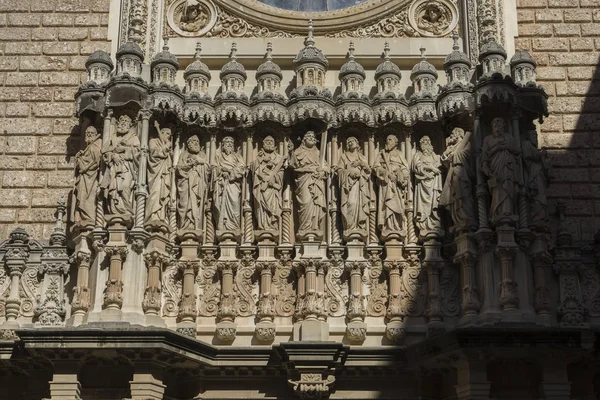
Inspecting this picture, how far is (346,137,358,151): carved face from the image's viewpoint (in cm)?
1284

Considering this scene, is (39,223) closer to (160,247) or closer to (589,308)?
(160,247)

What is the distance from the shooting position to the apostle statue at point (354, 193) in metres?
12.4

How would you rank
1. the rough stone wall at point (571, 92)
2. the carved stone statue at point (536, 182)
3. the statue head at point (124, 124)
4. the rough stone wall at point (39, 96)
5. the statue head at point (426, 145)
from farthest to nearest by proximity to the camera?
1. the rough stone wall at point (39, 96)
2. the rough stone wall at point (571, 92)
3. the statue head at point (426, 145)
4. the statue head at point (124, 124)
5. the carved stone statue at point (536, 182)

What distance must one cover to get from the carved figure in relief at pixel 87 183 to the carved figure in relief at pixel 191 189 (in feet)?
3.33

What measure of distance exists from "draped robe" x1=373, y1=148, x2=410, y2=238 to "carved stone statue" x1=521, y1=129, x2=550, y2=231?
1.48 m

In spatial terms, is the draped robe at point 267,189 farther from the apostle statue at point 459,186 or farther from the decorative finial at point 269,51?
the apostle statue at point 459,186

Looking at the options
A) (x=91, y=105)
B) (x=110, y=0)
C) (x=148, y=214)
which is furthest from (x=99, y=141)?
(x=110, y=0)

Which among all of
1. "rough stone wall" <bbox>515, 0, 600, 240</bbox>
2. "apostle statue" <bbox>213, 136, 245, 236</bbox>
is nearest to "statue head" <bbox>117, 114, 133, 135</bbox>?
"apostle statue" <bbox>213, 136, 245, 236</bbox>

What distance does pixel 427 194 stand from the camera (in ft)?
41.1

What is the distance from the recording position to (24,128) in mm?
13570

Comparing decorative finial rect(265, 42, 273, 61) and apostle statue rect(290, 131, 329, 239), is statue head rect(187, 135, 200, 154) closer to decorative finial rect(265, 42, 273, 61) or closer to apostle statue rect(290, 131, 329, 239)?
apostle statue rect(290, 131, 329, 239)

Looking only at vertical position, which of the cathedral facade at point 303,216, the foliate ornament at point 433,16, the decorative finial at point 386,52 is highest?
the foliate ornament at point 433,16

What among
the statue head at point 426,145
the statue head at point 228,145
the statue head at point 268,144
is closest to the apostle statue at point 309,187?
the statue head at point 268,144

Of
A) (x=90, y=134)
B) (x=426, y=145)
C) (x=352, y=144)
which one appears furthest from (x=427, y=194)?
(x=90, y=134)
